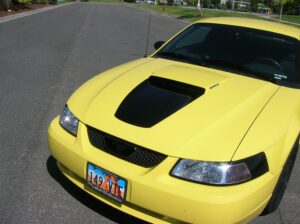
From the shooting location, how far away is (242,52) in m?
4.02

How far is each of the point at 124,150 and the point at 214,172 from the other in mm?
644

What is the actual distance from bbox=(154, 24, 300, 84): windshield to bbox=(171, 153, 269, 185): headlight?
1.42 metres

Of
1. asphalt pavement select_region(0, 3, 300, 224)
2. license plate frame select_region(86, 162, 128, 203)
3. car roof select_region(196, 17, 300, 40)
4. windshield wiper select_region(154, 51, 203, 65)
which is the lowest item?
asphalt pavement select_region(0, 3, 300, 224)

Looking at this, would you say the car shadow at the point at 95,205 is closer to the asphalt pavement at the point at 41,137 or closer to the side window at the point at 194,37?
the asphalt pavement at the point at 41,137

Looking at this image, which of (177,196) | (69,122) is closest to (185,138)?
(177,196)

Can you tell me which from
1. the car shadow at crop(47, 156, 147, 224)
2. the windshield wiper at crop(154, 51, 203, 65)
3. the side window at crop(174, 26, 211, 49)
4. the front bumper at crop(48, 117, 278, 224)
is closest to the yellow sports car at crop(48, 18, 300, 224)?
the front bumper at crop(48, 117, 278, 224)

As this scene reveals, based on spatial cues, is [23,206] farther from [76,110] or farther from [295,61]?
[295,61]

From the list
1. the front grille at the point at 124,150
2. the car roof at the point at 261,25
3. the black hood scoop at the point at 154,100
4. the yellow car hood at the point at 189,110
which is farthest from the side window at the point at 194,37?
the front grille at the point at 124,150

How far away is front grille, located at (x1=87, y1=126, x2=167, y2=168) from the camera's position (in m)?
2.64

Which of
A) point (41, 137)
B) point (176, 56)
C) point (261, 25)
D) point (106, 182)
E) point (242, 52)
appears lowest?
point (41, 137)

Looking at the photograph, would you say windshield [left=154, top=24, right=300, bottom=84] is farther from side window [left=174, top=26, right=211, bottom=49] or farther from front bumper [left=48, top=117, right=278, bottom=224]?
front bumper [left=48, top=117, right=278, bottom=224]

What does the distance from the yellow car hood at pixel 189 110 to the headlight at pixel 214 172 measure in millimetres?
46

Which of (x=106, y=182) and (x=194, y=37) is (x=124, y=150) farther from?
(x=194, y=37)

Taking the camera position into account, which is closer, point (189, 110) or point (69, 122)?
point (189, 110)
